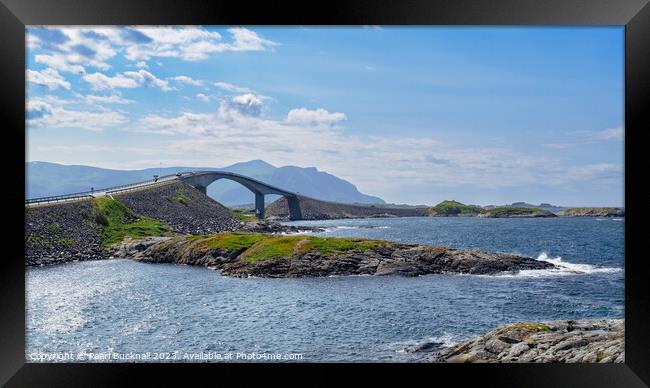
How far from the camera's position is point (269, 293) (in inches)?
907

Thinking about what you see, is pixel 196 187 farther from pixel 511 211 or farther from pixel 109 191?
pixel 511 211

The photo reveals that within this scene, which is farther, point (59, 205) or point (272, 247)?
point (272, 247)

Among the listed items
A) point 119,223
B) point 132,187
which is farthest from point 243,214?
point 119,223

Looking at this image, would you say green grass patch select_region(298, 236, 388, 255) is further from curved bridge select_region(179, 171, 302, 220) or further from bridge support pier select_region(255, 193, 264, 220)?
bridge support pier select_region(255, 193, 264, 220)

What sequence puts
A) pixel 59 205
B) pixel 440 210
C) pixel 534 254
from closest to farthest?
pixel 59 205
pixel 534 254
pixel 440 210

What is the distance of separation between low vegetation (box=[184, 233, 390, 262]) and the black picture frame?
18891 mm

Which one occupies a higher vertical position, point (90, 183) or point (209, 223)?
point (90, 183)

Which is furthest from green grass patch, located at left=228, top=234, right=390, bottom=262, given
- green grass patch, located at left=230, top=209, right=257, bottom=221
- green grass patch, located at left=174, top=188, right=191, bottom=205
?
green grass patch, located at left=230, top=209, right=257, bottom=221

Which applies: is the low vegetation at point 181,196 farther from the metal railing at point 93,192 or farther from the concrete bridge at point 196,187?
the metal railing at point 93,192

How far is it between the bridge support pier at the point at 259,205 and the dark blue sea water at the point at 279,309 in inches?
496

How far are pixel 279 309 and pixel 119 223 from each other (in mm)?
15567

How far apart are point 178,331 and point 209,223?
18.0m
